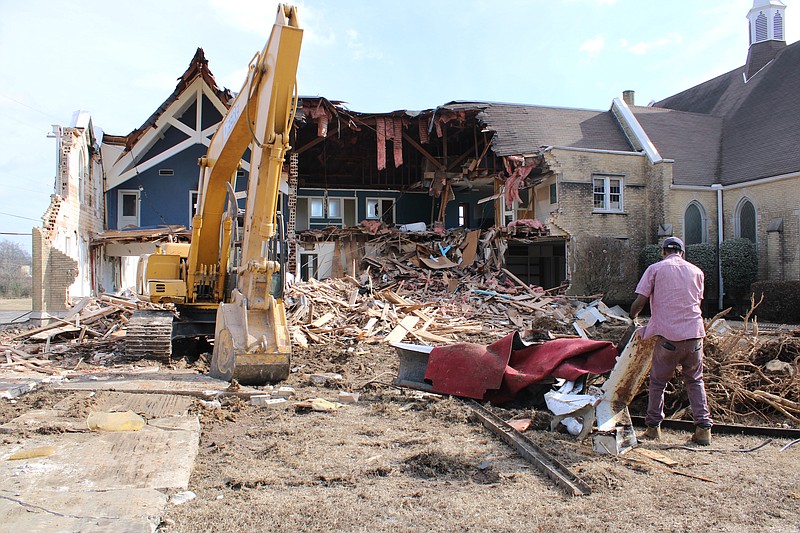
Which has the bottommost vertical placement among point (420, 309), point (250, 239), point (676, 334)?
point (420, 309)

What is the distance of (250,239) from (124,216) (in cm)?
1914

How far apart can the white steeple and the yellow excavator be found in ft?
105

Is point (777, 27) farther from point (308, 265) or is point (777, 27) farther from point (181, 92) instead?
point (181, 92)

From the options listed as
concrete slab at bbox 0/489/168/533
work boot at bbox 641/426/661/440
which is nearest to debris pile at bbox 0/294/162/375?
concrete slab at bbox 0/489/168/533

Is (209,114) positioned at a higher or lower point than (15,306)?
higher

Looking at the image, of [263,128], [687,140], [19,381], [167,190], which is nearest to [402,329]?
[263,128]

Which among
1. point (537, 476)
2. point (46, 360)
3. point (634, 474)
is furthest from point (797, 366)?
point (46, 360)

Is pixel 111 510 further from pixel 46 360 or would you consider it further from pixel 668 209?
pixel 668 209

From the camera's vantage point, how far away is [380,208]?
30062mm

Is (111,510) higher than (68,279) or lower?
lower

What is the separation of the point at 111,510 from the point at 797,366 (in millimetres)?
7568

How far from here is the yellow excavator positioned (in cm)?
841

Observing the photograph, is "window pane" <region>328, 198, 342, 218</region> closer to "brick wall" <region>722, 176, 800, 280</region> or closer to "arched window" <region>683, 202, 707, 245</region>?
"arched window" <region>683, 202, 707, 245</region>

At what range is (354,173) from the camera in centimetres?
2961
